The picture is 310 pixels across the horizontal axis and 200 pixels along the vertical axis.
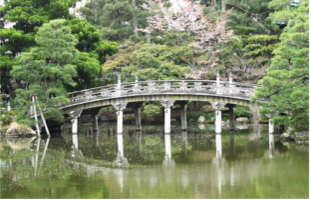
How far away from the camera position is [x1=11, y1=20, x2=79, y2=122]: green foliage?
103 ft

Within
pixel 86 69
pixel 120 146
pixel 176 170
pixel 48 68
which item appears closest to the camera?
pixel 176 170

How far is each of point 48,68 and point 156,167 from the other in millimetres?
13541

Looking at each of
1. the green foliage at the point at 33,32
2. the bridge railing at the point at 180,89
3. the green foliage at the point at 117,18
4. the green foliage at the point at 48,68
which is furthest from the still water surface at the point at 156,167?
the green foliage at the point at 117,18

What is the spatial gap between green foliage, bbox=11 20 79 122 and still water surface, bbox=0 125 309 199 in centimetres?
249

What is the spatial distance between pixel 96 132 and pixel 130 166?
15860 mm

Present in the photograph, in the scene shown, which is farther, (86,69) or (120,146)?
(86,69)

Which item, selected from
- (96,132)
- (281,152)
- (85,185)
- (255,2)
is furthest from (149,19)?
(85,185)

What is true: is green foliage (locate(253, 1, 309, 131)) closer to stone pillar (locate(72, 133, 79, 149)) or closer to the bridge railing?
the bridge railing

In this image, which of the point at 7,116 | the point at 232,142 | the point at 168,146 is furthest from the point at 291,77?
the point at 7,116

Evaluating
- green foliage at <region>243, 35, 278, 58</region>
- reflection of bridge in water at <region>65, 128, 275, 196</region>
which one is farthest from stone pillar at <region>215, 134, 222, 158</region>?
green foliage at <region>243, 35, 278, 58</region>

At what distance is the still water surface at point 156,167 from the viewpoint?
15.8 m

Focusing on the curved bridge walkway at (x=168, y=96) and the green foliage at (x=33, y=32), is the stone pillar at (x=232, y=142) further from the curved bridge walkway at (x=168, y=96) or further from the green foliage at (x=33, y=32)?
the green foliage at (x=33, y=32)

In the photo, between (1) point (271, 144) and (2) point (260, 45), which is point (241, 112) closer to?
(2) point (260, 45)

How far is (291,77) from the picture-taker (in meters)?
23.8
